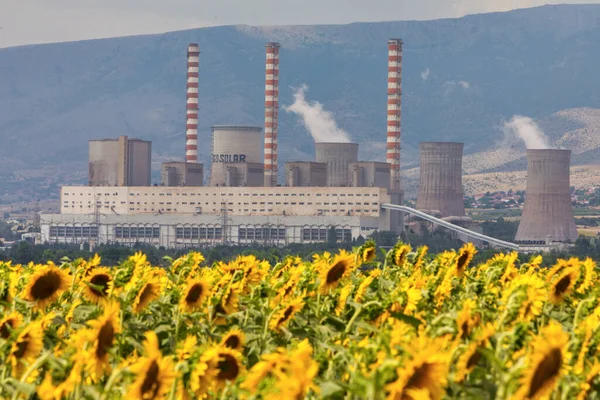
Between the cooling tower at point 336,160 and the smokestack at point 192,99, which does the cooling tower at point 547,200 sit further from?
the smokestack at point 192,99

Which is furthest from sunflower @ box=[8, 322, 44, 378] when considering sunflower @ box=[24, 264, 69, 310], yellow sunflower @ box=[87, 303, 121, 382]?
sunflower @ box=[24, 264, 69, 310]

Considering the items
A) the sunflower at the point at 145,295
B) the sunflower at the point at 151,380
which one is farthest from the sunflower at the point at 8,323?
the sunflower at the point at 151,380

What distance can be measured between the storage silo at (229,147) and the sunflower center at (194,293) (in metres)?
154

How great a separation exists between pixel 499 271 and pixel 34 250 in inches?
5336

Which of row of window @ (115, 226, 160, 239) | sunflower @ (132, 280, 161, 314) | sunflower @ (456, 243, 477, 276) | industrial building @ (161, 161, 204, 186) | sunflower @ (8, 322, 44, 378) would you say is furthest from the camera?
industrial building @ (161, 161, 204, 186)

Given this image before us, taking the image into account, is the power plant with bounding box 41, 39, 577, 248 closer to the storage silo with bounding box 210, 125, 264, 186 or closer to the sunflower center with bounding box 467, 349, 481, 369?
the storage silo with bounding box 210, 125, 264, 186

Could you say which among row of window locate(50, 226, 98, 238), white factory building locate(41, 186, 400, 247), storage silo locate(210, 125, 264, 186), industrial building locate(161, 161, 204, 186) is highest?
storage silo locate(210, 125, 264, 186)

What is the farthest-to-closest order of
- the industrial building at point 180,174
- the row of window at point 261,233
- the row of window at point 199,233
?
the industrial building at point 180,174
the row of window at point 199,233
the row of window at point 261,233

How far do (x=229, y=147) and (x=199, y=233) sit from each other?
10.5m

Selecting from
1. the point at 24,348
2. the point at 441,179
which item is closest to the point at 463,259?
the point at 24,348

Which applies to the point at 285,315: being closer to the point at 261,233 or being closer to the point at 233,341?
the point at 233,341

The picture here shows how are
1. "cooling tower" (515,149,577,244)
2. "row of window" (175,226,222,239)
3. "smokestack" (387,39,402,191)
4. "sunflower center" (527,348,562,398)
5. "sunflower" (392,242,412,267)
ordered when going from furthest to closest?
"row of window" (175,226,222,239)
"smokestack" (387,39,402,191)
"cooling tower" (515,149,577,244)
"sunflower" (392,242,412,267)
"sunflower center" (527,348,562,398)

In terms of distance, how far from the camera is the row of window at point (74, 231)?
6575 inches

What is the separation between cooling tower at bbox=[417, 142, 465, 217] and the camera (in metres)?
181
